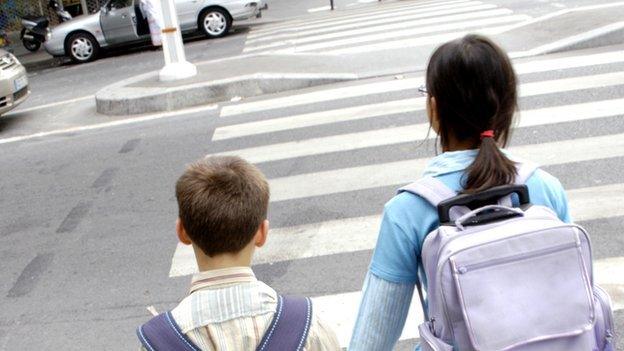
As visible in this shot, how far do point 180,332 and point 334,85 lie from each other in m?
8.48

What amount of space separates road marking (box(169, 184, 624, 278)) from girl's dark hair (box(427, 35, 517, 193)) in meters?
3.18

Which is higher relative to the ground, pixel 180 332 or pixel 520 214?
pixel 520 214

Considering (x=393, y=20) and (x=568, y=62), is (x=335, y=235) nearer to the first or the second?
(x=568, y=62)

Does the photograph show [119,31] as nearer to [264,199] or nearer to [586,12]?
[586,12]

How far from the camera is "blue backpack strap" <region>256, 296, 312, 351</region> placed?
5.65ft

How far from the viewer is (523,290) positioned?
1.60 metres

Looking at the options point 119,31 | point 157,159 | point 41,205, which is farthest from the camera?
point 119,31

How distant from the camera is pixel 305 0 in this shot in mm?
25875

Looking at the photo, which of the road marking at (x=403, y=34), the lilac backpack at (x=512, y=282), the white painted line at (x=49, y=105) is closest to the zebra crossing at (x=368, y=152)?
the lilac backpack at (x=512, y=282)

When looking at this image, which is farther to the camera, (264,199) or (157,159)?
(157,159)

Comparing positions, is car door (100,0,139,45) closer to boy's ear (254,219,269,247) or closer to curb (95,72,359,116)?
curb (95,72,359,116)

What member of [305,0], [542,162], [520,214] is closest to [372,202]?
[542,162]

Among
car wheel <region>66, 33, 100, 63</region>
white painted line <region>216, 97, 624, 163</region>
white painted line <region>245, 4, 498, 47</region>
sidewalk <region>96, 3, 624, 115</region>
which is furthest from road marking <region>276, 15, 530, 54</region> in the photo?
white painted line <region>216, 97, 624, 163</region>

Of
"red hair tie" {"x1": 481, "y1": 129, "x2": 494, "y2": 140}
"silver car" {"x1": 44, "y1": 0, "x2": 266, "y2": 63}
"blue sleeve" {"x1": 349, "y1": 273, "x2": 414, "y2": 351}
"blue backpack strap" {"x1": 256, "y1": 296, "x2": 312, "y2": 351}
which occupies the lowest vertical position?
"silver car" {"x1": 44, "y1": 0, "x2": 266, "y2": 63}
